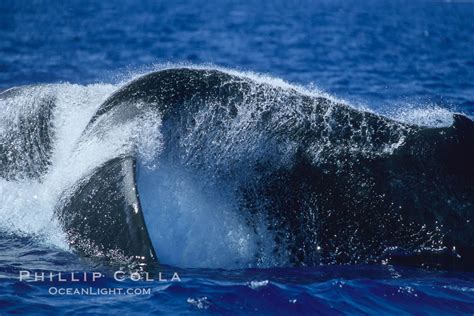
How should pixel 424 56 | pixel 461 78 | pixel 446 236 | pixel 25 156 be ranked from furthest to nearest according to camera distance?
pixel 424 56
pixel 461 78
pixel 25 156
pixel 446 236

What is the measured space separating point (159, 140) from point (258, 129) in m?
1.45

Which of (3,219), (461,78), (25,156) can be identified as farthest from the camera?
(461,78)

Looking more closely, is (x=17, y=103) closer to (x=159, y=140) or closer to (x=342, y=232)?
(x=159, y=140)

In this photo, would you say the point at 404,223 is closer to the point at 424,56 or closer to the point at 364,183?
the point at 364,183

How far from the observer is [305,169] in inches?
398

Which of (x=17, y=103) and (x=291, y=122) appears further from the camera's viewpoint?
(x=17, y=103)

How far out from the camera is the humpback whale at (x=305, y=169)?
31.8 feet

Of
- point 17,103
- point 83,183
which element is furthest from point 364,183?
point 17,103

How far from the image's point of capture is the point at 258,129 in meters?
10.3

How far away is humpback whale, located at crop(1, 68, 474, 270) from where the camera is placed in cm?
970

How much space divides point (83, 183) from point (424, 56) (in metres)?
36.5

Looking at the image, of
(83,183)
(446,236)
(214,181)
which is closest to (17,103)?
(83,183)

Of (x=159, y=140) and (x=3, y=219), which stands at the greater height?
(x=159, y=140)

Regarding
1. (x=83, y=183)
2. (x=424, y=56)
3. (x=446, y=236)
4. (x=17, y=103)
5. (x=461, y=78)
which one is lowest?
(x=446, y=236)
